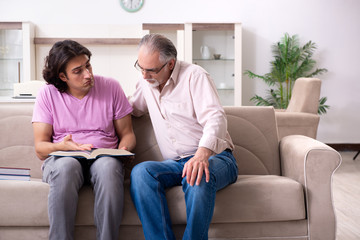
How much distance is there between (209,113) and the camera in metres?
1.95

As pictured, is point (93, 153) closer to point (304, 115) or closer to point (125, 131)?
point (125, 131)

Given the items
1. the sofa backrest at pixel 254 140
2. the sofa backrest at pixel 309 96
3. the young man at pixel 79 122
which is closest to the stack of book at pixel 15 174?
the young man at pixel 79 122

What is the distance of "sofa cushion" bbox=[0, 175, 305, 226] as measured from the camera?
6.13ft

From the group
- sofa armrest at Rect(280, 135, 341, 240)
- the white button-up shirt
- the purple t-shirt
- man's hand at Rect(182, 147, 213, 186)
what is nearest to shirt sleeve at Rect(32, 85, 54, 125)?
the purple t-shirt

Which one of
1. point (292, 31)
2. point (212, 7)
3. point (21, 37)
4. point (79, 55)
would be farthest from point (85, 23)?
point (79, 55)

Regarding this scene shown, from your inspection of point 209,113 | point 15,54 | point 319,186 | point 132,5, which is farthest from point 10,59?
point 319,186

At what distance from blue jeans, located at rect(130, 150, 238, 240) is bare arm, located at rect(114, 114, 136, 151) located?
30 centimetres

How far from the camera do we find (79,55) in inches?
82.5

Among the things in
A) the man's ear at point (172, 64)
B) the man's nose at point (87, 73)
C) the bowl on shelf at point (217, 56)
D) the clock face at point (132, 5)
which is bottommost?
the man's nose at point (87, 73)

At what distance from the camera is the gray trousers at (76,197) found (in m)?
1.76

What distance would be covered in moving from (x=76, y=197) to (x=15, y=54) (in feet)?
13.7

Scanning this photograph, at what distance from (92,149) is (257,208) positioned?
81cm

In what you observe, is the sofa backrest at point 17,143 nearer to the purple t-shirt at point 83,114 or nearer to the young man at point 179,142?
the purple t-shirt at point 83,114

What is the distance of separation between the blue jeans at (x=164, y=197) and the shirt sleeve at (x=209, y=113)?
92 millimetres
